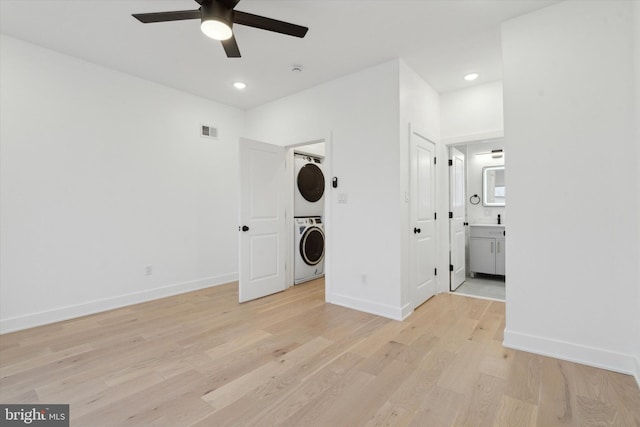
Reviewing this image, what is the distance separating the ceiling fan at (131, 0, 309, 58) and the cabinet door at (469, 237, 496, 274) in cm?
415

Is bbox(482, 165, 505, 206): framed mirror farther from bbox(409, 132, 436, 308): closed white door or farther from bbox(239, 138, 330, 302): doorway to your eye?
bbox(239, 138, 330, 302): doorway

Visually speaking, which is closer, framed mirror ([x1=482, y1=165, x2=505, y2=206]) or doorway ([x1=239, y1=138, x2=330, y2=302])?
doorway ([x1=239, y1=138, x2=330, y2=302])

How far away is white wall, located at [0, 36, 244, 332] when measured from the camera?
111 inches

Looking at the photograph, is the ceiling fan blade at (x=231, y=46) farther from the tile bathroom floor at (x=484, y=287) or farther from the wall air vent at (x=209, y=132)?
the tile bathroom floor at (x=484, y=287)

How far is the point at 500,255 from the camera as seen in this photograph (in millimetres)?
4594

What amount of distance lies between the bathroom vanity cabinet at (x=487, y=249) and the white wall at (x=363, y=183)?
2423 millimetres

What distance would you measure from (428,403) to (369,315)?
145cm

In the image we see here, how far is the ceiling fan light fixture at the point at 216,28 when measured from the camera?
6.34ft

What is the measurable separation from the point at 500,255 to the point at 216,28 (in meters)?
4.73

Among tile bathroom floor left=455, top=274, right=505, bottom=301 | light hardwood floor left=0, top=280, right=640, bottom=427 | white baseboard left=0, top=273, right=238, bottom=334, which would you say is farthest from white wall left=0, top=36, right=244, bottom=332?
tile bathroom floor left=455, top=274, right=505, bottom=301

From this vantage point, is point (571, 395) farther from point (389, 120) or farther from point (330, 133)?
point (330, 133)

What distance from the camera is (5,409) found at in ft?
5.55

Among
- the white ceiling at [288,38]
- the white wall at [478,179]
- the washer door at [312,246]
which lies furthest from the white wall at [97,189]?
the white wall at [478,179]

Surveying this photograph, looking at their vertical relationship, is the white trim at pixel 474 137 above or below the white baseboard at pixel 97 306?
above
